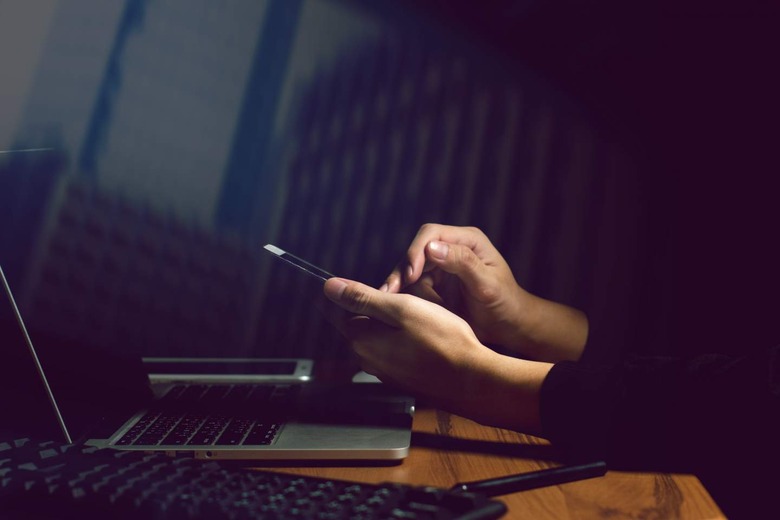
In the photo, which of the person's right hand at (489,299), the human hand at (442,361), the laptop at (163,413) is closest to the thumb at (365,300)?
the human hand at (442,361)

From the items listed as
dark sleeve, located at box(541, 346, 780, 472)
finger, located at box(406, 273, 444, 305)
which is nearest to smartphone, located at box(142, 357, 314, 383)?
finger, located at box(406, 273, 444, 305)

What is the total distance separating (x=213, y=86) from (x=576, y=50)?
3.85 feet

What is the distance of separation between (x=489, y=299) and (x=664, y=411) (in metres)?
0.37

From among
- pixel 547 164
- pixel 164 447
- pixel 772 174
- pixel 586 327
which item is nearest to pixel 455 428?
pixel 164 447

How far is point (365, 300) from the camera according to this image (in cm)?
68

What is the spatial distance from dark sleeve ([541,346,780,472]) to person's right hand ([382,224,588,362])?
12.6 inches

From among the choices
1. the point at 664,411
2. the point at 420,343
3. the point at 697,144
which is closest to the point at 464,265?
the point at 420,343

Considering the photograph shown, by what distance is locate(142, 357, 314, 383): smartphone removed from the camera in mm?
859

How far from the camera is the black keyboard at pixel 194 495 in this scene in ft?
1.27

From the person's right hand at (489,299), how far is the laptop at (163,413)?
24cm

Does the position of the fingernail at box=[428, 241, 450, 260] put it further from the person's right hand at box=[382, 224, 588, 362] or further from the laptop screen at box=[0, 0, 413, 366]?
the laptop screen at box=[0, 0, 413, 366]

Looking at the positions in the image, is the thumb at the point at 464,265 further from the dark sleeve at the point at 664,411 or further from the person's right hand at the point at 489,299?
the dark sleeve at the point at 664,411

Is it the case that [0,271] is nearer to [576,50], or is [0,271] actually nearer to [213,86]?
[576,50]

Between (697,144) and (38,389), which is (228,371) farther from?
(697,144)
